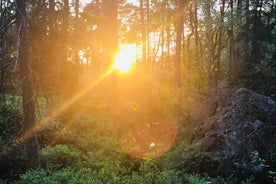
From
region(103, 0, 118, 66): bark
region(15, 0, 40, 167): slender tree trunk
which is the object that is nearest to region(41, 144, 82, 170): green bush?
region(15, 0, 40, 167): slender tree trunk

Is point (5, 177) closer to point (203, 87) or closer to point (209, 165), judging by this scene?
point (209, 165)

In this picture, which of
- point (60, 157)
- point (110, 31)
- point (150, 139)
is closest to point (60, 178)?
point (60, 157)

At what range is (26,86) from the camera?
9570 millimetres

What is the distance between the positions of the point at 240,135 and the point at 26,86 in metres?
6.79

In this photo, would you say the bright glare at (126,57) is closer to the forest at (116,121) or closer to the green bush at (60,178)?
the forest at (116,121)

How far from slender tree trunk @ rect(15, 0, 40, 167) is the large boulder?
5.54m

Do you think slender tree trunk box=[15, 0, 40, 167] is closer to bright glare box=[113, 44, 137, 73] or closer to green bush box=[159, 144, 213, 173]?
green bush box=[159, 144, 213, 173]

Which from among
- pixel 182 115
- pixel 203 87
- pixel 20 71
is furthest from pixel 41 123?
pixel 203 87

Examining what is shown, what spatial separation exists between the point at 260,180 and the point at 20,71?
777 cm

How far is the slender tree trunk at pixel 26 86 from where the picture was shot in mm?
9211

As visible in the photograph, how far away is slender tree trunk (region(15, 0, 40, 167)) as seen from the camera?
363 inches

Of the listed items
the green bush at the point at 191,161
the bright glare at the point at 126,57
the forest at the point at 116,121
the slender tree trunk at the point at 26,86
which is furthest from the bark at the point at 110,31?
the green bush at the point at 191,161

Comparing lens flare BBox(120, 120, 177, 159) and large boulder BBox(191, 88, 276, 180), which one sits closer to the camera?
large boulder BBox(191, 88, 276, 180)

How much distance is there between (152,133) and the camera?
14.7 meters
